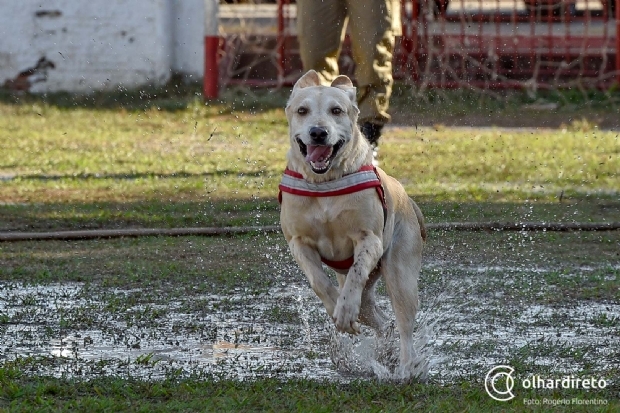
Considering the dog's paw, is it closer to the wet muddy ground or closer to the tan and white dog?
the tan and white dog

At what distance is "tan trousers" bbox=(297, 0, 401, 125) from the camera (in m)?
8.07

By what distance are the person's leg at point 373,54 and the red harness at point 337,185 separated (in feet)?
10.5

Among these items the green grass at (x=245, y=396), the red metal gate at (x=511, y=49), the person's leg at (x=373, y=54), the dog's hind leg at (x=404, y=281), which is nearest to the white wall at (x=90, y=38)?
the red metal gate at (x=511, y=49)

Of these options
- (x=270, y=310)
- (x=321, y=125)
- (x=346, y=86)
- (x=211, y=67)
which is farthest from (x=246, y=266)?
(x=211, y=67)

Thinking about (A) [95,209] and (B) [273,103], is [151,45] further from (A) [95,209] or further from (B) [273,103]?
(A) [95,209]

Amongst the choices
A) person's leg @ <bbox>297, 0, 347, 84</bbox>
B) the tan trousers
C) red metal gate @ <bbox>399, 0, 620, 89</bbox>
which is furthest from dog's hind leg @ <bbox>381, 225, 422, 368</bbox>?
red metal gate @ <bbox>399, 0, 620, 89</bbox>

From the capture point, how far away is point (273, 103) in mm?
15578

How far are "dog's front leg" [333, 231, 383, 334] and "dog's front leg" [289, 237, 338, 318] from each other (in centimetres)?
11

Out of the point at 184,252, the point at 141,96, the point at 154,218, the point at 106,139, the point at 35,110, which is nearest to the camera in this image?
the point at 184,252

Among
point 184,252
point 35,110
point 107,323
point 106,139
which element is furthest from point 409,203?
point 35,110

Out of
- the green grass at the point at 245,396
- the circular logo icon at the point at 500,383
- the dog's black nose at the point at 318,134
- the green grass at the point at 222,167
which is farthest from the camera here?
the green grass at the point at 222,167

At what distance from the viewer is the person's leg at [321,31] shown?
8.06 metres

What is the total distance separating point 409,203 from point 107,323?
1.47 meters

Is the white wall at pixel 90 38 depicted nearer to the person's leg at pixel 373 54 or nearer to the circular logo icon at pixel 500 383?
the person's leg at pixel 373 54
